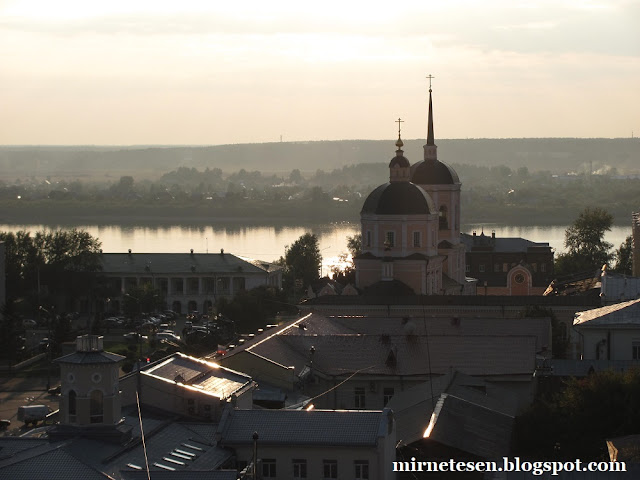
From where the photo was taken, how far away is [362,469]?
43.5ft

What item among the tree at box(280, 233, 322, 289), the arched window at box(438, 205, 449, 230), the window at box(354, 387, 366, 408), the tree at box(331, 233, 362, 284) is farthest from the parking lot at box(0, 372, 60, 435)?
the tree at box(280, 233, 322, 289)

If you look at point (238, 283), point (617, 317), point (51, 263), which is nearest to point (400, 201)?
point (617, 317)

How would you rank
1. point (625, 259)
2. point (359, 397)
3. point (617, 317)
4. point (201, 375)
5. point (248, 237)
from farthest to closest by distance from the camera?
point (248, 237) < point (625, 259) < point (617, 317) < point (359, 397) < point (201, 375)

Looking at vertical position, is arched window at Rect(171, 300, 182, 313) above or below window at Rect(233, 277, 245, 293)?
below

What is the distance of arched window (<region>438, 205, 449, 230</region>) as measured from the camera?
33000mm

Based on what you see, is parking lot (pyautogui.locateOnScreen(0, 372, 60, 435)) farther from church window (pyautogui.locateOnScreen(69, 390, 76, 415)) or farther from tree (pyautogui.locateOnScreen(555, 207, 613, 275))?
tree (pyautogui.locateOnScreen(555, 207, 613, 275))

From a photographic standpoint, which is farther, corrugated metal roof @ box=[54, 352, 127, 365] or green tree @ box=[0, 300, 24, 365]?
green tree @ box=[0, 300, 24, 365]

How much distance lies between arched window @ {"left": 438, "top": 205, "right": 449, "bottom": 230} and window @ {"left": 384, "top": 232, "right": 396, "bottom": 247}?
3.65 m

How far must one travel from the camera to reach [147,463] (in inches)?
496

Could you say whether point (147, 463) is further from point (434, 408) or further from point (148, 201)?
point (148, 201)

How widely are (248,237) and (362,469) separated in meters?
62.6

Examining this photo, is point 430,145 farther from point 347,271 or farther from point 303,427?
point 303,427

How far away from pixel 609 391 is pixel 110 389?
487 cm

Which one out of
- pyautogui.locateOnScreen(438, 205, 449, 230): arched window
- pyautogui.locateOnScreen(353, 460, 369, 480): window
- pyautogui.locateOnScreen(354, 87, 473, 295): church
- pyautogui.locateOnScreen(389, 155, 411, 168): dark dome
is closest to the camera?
pyautogui.locateOnScreen(353, 460, 369, 480): window
